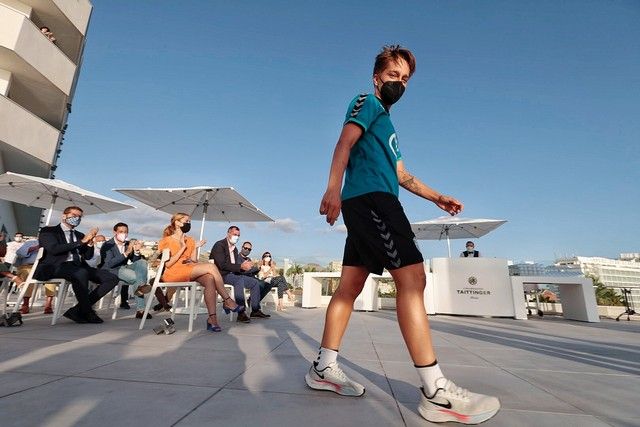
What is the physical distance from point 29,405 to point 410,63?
2.51 m

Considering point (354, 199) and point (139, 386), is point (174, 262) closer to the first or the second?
point (139, 386)

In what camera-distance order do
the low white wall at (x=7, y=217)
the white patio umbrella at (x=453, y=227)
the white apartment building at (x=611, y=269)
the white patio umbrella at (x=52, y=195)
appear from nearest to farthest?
the white patio umbrella at (x=52, y=195), the white patio umbrella at (x=453, y=227), the low white wall at (x=7, y=217), the white apartment building at (x=611, y=269)

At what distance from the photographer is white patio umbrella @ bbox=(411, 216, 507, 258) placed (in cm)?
1159

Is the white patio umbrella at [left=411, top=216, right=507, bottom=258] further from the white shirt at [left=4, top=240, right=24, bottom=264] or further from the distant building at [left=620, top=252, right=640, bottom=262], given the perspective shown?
the distant building at [left=620, top=252, right=640, bottom=262]

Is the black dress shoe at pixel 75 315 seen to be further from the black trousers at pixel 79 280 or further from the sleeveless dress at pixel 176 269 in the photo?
the sleeveless dress at pixel 176 269

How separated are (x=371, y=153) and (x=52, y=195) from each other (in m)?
9.13

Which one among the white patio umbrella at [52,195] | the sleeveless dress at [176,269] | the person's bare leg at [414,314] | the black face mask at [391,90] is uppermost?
the white patio umbrella at [52,195]

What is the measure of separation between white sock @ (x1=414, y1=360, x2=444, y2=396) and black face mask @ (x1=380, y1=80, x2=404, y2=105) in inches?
57.3

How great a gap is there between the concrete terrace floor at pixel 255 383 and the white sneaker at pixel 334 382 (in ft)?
0.16

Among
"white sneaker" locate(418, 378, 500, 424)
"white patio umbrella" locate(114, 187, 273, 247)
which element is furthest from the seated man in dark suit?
"white sneaker" locate(418, 378, 500, 424)

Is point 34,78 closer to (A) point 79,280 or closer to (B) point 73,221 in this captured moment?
(B) point 73,221

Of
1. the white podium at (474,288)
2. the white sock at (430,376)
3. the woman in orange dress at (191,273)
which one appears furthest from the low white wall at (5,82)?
the white sock at (430,376)

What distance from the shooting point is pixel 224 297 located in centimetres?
435

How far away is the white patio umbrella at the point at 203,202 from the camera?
26.1 ft
